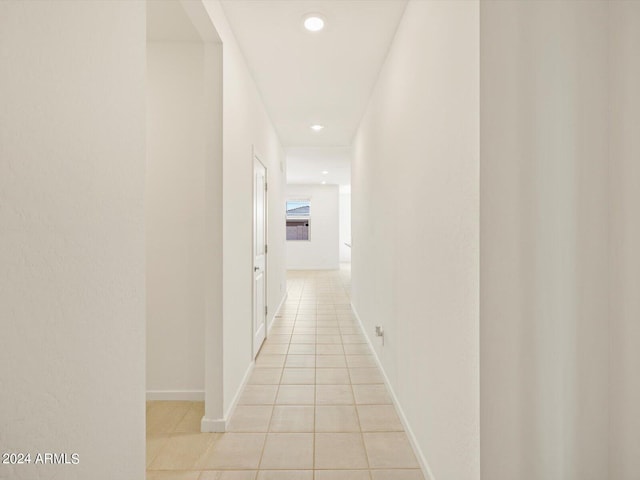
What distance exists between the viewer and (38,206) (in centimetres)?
79

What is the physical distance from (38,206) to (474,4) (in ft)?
4.76

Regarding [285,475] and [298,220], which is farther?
[298,220]

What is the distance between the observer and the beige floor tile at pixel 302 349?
3.84 metres

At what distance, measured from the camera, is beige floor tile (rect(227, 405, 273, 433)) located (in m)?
2.35

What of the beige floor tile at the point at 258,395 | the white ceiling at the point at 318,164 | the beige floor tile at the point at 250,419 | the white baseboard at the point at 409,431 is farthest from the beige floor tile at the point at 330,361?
the white ceiling at the point at 318,164

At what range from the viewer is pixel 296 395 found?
2828 millimetres

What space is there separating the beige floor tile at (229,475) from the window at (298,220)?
9.92m

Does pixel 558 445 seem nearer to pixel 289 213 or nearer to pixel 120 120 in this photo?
pixel 120 120

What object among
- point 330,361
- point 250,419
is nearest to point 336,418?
point 250,419

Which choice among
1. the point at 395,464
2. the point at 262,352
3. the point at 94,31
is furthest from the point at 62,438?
the point at 262,352

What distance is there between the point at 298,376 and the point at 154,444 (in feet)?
4.28

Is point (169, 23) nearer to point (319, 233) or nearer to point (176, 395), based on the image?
point (176, 395)

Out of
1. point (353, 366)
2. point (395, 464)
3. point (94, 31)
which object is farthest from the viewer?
point (353, 366)

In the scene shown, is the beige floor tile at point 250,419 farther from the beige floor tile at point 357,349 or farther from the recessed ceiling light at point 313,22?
the recessed ceiling light at point 313,22
